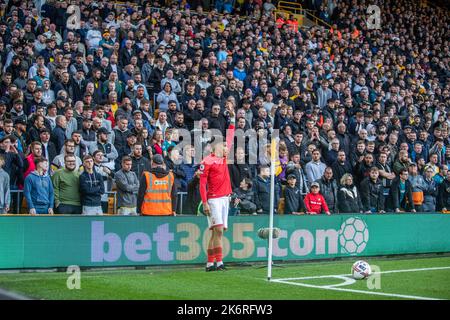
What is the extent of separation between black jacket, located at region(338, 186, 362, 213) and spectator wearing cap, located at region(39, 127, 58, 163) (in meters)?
6.89

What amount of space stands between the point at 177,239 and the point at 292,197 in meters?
3.59

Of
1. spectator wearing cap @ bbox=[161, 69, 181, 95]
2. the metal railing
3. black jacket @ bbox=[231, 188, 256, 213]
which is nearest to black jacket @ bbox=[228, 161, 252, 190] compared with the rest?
black jacket @ bbox=[231, 188, 256, 213]

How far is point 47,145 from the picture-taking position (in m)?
17.1

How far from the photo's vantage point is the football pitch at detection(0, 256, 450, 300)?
1152cm

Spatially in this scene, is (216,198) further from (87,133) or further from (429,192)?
(429,192)

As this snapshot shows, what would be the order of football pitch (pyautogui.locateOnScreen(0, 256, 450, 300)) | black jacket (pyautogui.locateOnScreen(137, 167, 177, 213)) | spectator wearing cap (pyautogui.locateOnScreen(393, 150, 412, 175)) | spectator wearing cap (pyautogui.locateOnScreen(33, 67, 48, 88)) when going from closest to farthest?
football pitch (pyautogui.locateOnScreen(0, 256, 450, 300))
black jacket (pyautogui.locateOnScreen(137, 167, 177, 213))
spectator wearing cap (pyautogui.locateOnScreen(33, 67, 48, 88))
spectator wearing cap (pyautogui.locateOnScreen(393, 150, 412, 175))

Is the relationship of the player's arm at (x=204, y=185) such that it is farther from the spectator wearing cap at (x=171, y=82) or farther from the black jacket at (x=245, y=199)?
the spectator wearing cap at (x=171, y=82)

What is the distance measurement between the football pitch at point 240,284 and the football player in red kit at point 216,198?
430 millimetres

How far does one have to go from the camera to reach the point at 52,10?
2370 centimetres

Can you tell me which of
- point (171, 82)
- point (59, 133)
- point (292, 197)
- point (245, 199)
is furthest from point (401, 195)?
point (59, 133)

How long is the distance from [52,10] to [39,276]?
39.2 feet

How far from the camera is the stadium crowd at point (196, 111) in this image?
16.7 meters

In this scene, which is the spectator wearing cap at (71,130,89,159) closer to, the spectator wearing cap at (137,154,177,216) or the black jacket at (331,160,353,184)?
the spectator wearing cap at (137,154,177,216)
